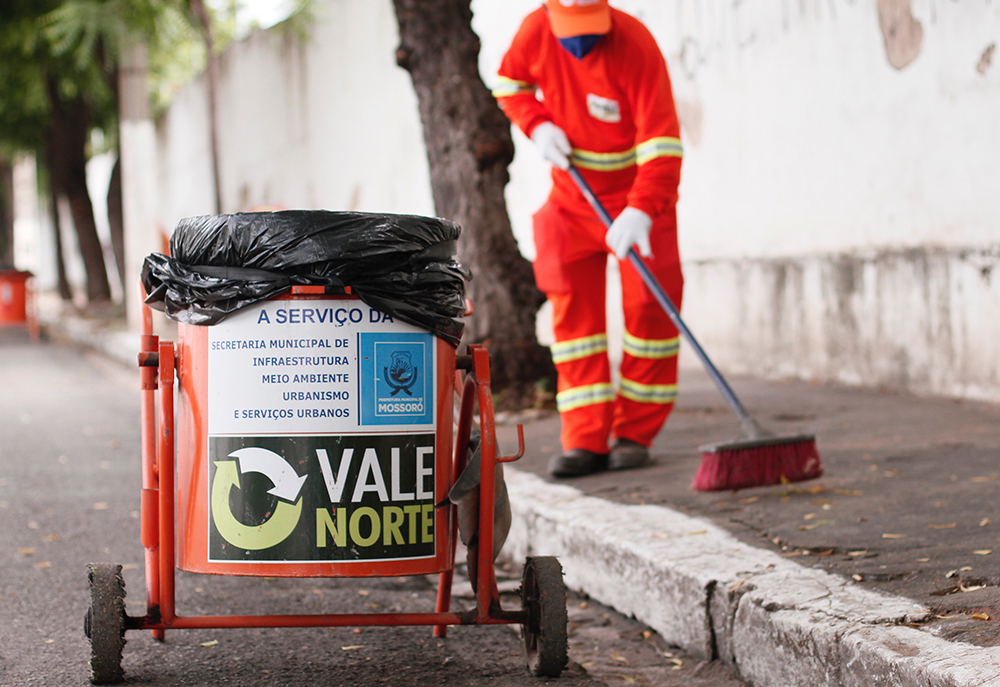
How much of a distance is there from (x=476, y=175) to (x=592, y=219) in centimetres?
189

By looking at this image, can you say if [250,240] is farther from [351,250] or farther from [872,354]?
[872,354]

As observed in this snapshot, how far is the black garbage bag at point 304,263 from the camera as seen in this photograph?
2.68 m

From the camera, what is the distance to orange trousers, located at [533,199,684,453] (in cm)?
466

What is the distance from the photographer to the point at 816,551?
3.23 metres

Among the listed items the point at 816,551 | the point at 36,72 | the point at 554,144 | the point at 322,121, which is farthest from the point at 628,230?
the point at 36,72

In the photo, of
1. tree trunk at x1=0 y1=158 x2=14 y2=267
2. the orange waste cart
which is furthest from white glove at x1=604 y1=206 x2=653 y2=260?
tree trunk at x1=0 y1=158 x2=14 y2=267

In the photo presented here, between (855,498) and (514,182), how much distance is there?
287 inches

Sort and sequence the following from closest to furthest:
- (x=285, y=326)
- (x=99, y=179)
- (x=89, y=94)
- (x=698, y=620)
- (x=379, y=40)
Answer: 1. (x=285, y=326)
2. (x=698, y=620)
3. (x=379, y=40)
4. (x=89, y=94)
5. (x=99, y=179)

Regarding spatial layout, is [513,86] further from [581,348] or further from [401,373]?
[401,373]

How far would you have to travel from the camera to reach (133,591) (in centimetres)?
370

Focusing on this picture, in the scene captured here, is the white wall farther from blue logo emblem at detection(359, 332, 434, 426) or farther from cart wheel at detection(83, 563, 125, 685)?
cart wheel at detection(83, 563, 125, 685)

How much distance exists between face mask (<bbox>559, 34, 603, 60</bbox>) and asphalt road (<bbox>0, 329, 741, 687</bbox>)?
6.33 ft

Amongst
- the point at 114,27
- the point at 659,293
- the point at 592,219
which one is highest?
the point at 114,27

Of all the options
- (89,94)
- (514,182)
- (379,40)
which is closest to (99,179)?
(89,94)
